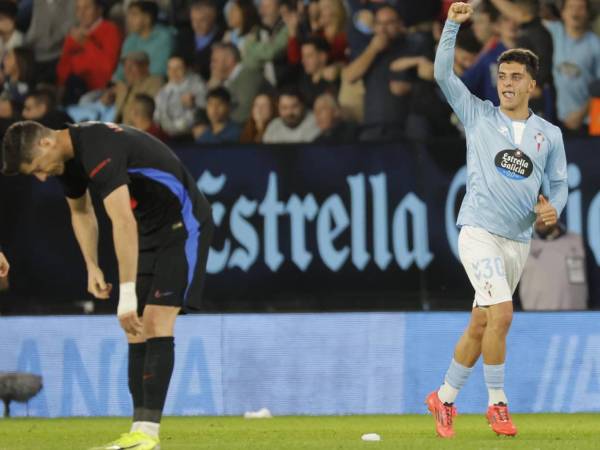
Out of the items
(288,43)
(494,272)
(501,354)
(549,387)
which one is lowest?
(549,387)

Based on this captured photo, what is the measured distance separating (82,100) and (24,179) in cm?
220

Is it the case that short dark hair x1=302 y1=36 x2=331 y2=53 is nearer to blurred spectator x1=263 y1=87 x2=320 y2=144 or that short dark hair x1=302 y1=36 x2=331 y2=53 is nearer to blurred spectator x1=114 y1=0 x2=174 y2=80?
blurred spectator x1=263 y1=87 x2=320 y2=144

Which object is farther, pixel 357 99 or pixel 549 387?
pixel 357 99

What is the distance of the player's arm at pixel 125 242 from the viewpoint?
6547 millimetres

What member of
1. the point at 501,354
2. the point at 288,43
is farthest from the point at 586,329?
the point at 288,43

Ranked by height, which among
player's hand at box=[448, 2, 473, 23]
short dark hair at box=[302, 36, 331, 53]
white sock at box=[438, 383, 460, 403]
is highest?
short dark hair at box=[302, 36, 331, 53]

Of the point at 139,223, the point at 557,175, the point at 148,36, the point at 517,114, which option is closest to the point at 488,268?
the point at 557,175

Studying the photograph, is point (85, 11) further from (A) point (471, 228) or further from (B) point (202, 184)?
(A) point (471, 228)

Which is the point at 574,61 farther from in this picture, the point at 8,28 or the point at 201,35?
the point at 8,28

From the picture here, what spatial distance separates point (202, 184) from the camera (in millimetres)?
11859

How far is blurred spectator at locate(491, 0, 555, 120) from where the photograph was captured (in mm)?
12438

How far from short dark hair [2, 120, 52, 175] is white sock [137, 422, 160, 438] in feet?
4.73

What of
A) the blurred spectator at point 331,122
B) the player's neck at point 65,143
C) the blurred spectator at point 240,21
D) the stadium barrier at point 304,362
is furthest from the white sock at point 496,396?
the blurred spectator at point 240,21

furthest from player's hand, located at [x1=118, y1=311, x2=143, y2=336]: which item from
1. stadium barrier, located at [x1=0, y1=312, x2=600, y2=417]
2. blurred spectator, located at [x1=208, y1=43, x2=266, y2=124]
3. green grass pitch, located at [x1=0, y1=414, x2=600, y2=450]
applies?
blurred spectator, located at [x1=208, y1=43, x2=266, y2=124]
